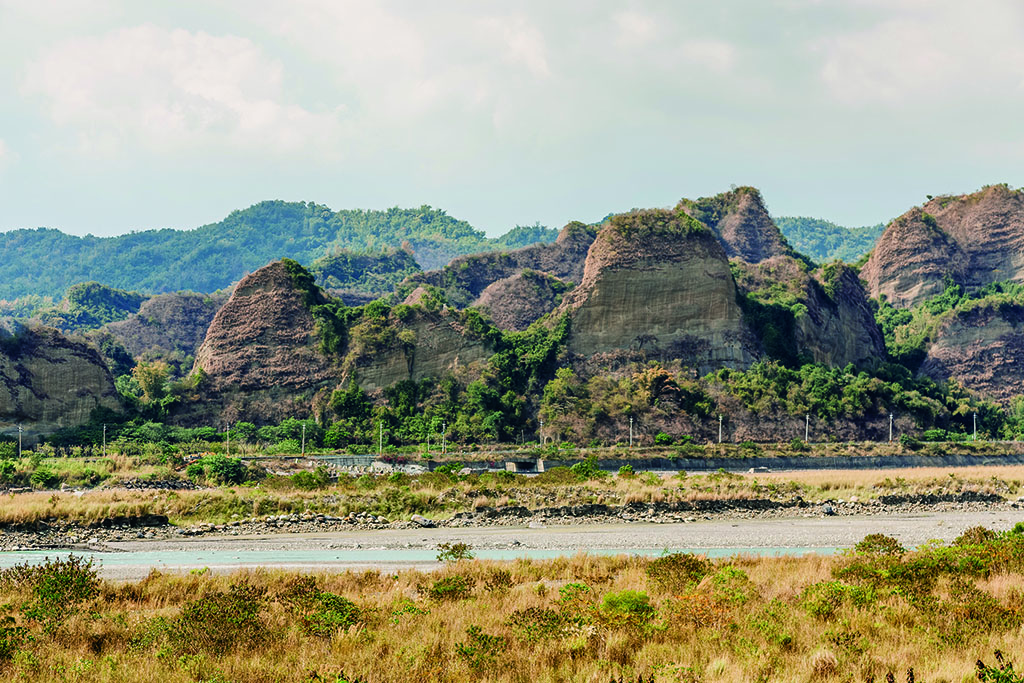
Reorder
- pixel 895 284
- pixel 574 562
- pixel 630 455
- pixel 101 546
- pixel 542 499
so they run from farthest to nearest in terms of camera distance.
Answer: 1. pixel 895 284
2. pixel 630 455
3. pixel 542 499
4. pixel 101 546
5. pixel 574 562

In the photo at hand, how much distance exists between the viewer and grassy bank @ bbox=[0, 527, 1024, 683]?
48.3ft

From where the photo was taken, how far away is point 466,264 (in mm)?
189750

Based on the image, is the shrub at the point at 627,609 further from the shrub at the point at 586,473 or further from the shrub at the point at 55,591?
the shrub at the point at 586,473

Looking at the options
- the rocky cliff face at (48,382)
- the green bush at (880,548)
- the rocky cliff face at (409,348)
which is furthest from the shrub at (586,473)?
the rocky cliff face at (48,382)

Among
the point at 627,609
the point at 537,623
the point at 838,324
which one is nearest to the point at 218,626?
the point at 537,623

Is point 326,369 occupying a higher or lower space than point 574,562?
higher

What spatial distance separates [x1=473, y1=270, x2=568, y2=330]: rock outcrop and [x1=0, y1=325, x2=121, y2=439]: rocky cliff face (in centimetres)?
7541

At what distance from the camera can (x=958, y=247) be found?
6619 inches

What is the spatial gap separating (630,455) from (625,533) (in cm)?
5464

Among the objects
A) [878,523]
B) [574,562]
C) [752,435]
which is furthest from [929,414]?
[574,562]

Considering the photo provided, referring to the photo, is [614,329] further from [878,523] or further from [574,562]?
[574,562]

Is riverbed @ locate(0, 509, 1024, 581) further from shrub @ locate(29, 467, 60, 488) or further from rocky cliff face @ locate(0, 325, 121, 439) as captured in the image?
rocky cliff face @ locate(0, 325, 121, 439)

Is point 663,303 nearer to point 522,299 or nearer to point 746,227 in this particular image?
point 522,299

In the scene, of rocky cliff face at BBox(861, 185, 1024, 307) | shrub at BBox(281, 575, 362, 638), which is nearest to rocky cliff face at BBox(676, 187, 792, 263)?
rocky cliff face at BBox(861, 185, 1024, 307)
